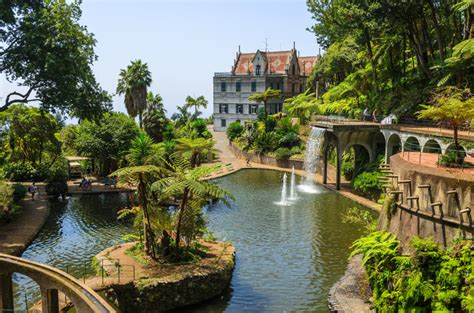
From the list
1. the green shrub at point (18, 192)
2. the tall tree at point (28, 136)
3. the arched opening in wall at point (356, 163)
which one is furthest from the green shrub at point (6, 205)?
the arched opening in wall at point (356, 163)

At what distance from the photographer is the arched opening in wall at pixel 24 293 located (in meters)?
16.3

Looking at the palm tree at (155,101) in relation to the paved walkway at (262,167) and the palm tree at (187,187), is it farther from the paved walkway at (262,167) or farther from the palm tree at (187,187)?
the palm tree at (187,187)

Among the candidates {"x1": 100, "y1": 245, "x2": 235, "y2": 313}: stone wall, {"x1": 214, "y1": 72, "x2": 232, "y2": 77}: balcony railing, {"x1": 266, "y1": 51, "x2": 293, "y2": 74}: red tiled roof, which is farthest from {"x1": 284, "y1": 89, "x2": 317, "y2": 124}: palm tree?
{"x1": 100, "y1": 245, "x2": 235, "y2": 313}: stone wall

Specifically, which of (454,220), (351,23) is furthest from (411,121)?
(454,220)

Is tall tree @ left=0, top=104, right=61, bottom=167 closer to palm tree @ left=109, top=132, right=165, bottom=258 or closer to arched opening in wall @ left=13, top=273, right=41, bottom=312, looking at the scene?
arched opening in wall @ left=13, top=273, right=41, bottom=312

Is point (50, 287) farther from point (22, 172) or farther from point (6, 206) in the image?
point (22, 172)

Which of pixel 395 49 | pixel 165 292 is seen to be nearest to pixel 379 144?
→ pixel 395 49

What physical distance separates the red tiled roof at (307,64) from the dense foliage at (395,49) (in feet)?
65.0

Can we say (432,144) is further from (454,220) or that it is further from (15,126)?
(15,126)

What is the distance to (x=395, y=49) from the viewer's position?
138 feet

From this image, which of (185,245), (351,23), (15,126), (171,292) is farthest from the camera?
(15,126)

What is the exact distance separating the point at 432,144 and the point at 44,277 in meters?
24.2

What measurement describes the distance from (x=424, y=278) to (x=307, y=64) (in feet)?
211

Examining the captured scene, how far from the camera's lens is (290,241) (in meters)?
23.1
